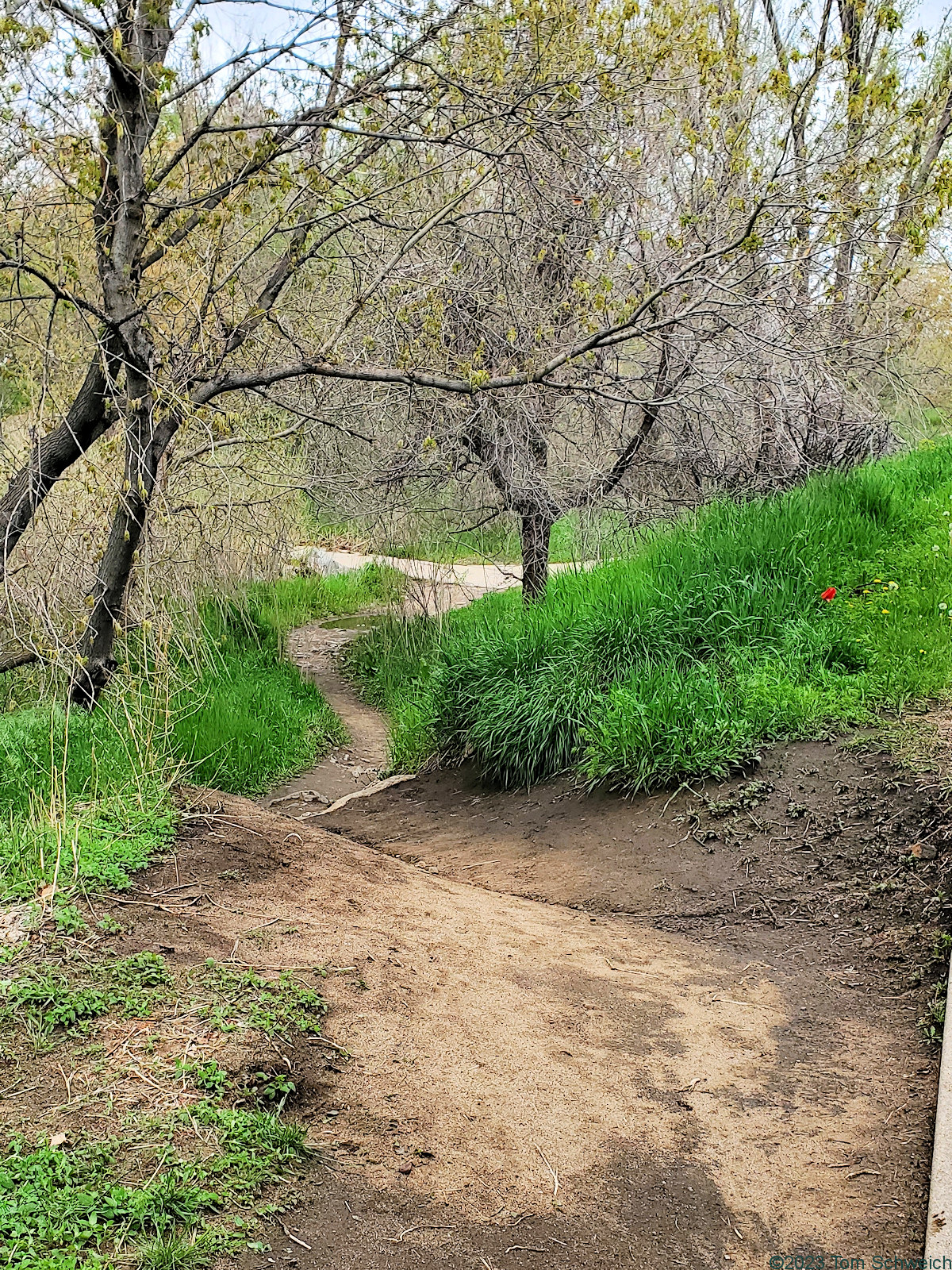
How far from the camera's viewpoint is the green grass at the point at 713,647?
6207 millimetres

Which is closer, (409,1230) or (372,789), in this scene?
(409,1230)

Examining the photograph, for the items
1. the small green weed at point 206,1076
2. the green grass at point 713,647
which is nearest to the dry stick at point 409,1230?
the small green weed at point 206,1076

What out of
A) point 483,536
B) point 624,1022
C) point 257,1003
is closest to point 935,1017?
point 624,1022

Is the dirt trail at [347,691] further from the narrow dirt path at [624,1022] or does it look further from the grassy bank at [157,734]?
the narrow dirt path at [624,1022]

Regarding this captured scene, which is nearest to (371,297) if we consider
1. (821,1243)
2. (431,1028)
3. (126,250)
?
(126,250)

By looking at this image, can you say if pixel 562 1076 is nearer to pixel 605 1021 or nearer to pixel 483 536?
pixel 605 1021

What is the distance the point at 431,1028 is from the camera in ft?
11.9

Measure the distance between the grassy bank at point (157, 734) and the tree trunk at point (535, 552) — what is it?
7.79ft

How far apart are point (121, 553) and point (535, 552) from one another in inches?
178

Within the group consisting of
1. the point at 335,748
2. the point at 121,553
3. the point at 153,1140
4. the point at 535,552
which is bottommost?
the point at 335,748

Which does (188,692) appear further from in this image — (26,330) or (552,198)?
(552,198)

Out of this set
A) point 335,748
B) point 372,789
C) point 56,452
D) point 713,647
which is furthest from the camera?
point 335,748

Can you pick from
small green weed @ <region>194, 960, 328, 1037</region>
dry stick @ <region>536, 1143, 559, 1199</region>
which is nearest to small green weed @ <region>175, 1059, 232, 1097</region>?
small green weed @ <region>194, 960, 328, 1037</region>

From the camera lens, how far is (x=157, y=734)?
5.36 meters
